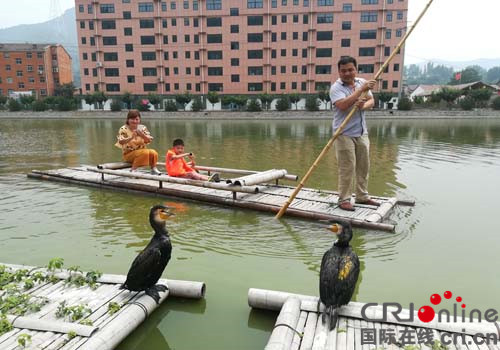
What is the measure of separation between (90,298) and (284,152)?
504 inches

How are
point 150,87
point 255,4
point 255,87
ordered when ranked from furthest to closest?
point 150,87 < point 255,87 < point 255,4

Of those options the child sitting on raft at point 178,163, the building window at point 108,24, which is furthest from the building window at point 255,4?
the child sitting on raft at point 178,163

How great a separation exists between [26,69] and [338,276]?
255 feet

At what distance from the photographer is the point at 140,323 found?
3.65 m

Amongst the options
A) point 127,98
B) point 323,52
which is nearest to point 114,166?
point 127,98

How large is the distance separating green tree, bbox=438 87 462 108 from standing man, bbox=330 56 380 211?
46756mm

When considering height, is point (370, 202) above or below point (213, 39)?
below

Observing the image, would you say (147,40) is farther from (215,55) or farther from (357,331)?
(357,331)

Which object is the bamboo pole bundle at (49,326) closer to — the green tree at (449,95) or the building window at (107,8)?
the green tree at (449,95)

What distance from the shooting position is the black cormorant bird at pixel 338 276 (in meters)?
3.40

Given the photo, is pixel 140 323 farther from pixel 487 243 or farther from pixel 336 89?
pixel 487 243

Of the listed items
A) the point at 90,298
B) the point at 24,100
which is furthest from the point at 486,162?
the point at 24,100

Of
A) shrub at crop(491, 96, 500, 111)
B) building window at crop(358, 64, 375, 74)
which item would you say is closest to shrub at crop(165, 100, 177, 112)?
building window at crop(358, 64, 375, 74)

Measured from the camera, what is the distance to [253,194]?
26.0 feet
